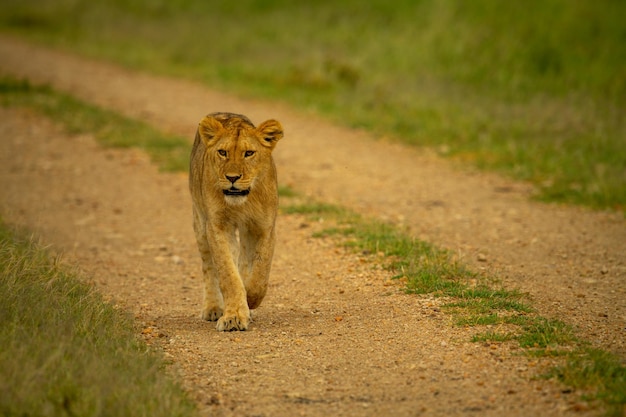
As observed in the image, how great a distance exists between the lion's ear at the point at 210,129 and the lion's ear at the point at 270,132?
0.26 meters

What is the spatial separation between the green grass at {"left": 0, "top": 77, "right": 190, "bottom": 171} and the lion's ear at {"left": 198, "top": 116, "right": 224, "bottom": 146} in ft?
15.2

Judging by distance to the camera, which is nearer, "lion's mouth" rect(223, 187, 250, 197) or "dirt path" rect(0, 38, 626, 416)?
"dirt path" rect(0, 38, 626, 416)

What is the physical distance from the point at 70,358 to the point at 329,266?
2870mm

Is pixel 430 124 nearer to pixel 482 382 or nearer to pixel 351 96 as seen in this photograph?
pixel 351 96

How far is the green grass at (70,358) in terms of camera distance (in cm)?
406

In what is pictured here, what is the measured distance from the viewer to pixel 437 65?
14836 mm

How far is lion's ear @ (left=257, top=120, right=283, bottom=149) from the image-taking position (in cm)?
572

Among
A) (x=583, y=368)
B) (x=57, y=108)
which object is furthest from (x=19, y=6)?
(x=583, y=368)

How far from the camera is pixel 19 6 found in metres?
23.5

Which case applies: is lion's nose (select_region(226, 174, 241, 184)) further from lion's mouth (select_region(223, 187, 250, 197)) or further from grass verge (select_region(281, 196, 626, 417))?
grass verge (select_region(281, 196, 626, 417))

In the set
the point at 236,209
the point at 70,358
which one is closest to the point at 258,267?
the point at 236,209

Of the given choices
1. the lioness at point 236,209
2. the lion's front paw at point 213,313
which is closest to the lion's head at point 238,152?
the lioness at point 236,209

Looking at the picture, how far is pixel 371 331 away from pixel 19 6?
2056cm

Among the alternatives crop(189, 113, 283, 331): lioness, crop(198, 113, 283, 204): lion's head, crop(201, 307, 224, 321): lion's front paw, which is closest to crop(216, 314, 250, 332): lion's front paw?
crop(189, 113, 283, 331): lioness
